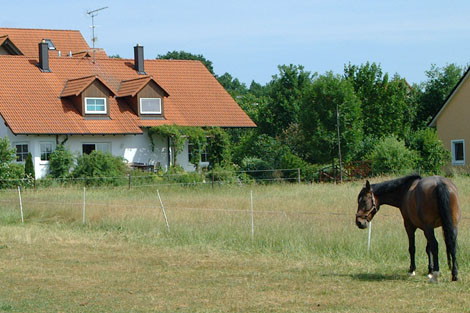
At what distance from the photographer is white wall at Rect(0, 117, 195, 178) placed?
39.3 meters

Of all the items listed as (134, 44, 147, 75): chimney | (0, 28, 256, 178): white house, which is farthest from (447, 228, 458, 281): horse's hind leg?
(134, 44, 147, 75): chimney

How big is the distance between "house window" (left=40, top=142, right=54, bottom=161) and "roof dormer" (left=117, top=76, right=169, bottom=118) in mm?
5512

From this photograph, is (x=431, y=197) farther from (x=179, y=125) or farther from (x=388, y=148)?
(x=179, y=125)

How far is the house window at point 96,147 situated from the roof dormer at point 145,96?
2.67 metres

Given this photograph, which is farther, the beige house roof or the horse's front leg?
the beige house roof

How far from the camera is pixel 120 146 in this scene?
42344 mm

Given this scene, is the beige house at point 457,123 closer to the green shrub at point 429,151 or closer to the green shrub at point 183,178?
the green shrub at point 429,151

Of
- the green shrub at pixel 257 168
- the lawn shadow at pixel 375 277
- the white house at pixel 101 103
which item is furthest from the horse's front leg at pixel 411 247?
the white house at pixel 101 103

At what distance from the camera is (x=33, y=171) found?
1474 inches

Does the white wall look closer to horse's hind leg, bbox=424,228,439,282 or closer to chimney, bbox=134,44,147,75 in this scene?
chimney, bbox=134,44,147,75

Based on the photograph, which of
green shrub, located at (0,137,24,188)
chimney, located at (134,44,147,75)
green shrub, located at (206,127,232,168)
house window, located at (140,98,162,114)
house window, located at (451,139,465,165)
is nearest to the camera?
green shrub, located at (0,137,24,188)

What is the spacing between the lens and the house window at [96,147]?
41562 mm

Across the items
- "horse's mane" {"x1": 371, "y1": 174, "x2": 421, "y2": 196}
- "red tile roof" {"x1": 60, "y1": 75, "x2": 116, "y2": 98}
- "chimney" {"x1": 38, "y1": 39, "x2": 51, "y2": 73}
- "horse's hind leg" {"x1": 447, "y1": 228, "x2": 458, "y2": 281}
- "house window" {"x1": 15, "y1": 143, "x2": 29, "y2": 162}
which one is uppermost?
"chimney" {"x1": 38, "y1": 39, "x2": 51, "y2": 73}

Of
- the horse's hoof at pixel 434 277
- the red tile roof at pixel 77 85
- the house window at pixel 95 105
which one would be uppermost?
the red tile roof at pixel 77 85
